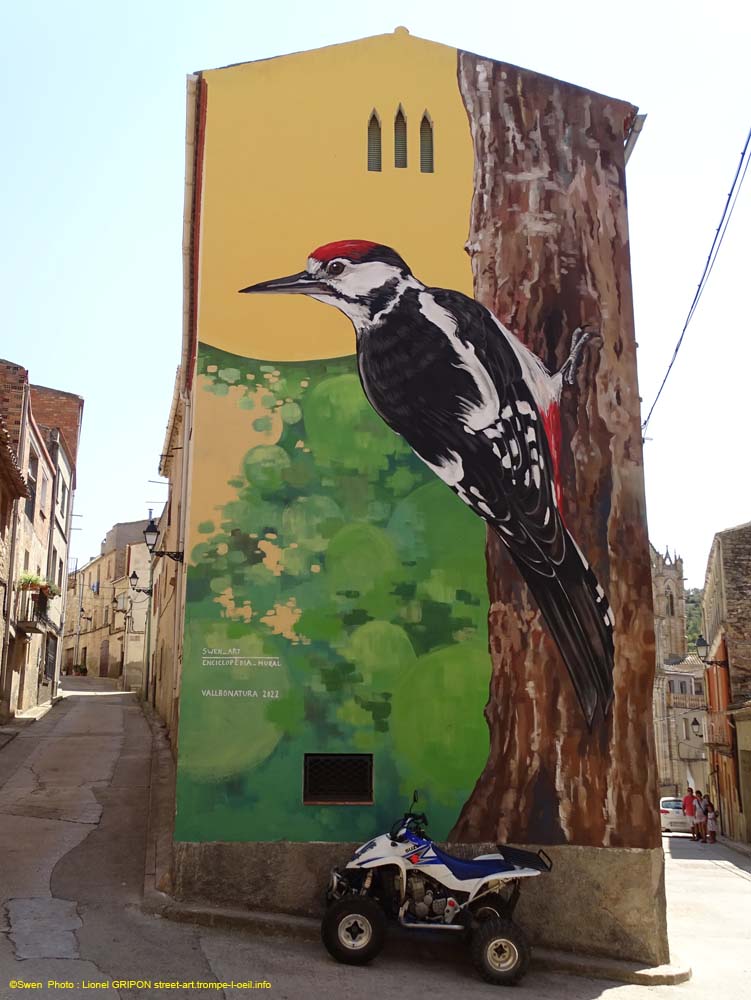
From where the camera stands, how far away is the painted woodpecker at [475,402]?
1018cm

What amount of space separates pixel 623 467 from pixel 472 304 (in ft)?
8.12

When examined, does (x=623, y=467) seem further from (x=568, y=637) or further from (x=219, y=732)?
(x=219, y=732)

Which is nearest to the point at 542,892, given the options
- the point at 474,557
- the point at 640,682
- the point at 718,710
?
the point at 640,682

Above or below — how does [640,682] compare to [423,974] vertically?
above

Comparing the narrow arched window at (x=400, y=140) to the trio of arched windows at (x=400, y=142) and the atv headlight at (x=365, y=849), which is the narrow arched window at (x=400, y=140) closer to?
the trio of arched windows at (x=400, y=142)

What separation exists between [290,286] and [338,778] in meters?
5.22

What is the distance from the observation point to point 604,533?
1036 cm

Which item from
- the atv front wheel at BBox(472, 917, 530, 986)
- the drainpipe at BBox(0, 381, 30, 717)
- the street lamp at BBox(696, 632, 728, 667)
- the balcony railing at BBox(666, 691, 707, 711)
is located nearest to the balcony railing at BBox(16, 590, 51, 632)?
the drainpipe at BBox(0, 381, 30, 717)

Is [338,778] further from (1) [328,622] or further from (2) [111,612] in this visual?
(2) [111,612]

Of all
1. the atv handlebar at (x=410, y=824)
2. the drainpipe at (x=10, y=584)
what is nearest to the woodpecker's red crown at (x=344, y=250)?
the atv handlebar at (x=410, y=824)

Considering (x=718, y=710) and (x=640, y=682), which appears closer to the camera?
(x=640, y=682)

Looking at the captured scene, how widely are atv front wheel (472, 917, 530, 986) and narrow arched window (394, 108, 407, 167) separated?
8.06 metres

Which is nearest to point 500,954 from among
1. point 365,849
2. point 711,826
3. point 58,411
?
point 365,849

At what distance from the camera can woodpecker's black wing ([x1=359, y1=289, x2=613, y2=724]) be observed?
10.1 m
